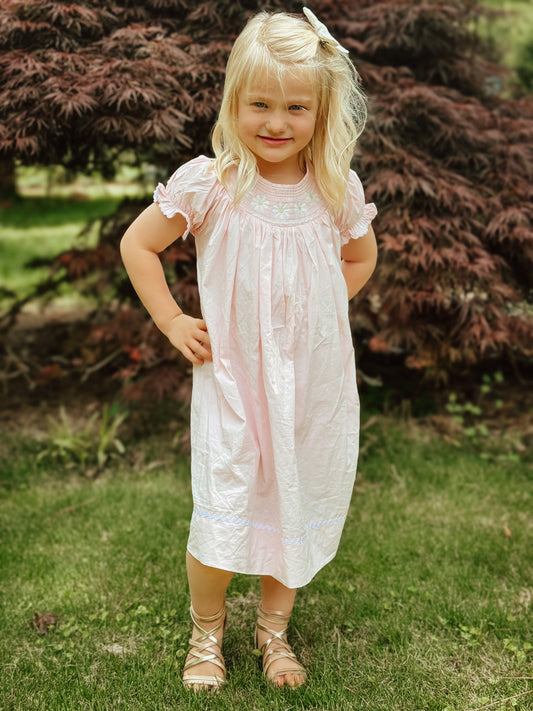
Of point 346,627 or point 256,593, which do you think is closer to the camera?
point 346,627

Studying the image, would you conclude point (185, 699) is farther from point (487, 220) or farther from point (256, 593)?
point (487, 220)

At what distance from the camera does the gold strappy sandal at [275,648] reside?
6.35 feet

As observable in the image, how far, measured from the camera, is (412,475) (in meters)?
3.20

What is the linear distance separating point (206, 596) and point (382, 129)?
6.71 ft

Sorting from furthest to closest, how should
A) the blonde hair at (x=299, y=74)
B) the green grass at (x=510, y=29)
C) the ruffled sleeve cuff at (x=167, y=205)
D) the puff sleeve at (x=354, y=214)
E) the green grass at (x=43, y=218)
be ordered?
the green grass at (x=43, y=218) → the green grass at (x=510, y=29) → the puff sleeve at (x=354, y=214) → the ruffled sleeve cuff at (x=167, y=205) → the blonde hair at (x=299, y=74)

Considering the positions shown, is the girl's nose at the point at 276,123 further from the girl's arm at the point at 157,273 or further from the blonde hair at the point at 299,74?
the girl's arm at the point at 157,273

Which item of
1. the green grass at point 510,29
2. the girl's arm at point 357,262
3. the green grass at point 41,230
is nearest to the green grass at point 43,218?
the green grass at point 41,230

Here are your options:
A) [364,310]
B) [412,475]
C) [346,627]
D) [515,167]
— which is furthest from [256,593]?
[515,167]

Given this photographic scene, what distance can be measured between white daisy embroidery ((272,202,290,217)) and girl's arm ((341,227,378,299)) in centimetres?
31

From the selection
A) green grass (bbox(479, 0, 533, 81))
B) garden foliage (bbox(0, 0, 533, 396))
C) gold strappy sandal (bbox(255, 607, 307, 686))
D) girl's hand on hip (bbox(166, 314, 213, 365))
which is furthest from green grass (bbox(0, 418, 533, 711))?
green grass (bbox(479, 0, 533, 81))

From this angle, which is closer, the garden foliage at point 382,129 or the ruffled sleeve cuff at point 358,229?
the ruffled sleeve cuff at point 358,229

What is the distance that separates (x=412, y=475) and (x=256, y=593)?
3.65 feet

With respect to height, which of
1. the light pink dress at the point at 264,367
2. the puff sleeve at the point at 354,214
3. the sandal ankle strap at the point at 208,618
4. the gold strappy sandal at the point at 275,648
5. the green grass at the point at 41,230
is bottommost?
the green grass at the point at 41,230

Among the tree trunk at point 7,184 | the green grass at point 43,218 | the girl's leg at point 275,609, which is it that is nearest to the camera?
the girl's leg at point 275,609
